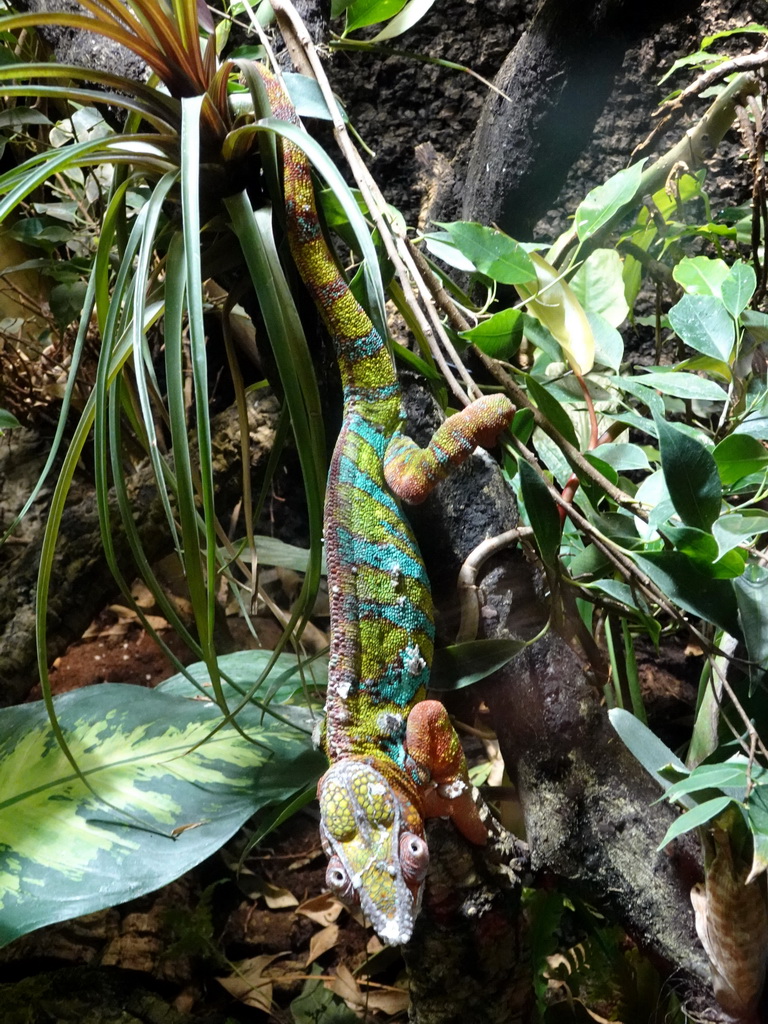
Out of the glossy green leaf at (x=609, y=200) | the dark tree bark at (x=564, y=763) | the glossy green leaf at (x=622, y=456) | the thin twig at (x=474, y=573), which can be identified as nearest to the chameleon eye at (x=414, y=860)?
the dark tree bark at (x=564, y=763)

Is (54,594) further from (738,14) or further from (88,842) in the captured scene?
(738,14)

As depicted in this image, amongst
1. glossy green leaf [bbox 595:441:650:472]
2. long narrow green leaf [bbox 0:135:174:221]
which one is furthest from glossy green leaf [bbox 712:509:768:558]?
long narrow green leaf [bbox 0:135:174:221]

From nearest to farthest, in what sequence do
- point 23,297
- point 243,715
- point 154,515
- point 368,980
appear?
point 243,715 → point 368,980 → point 154,515 → point 23,297

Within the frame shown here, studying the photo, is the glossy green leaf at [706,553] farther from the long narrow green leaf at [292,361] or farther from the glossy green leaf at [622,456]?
the long narrow green leaf at [292,361]

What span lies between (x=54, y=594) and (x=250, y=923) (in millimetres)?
1169

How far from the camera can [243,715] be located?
5.22 ft

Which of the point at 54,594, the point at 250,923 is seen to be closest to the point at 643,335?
the point at 54,594

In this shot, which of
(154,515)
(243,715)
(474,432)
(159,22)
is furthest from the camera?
(154,515)

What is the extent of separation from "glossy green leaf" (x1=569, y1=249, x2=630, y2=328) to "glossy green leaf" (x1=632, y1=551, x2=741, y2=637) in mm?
596

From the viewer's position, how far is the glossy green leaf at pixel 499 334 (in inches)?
49.5

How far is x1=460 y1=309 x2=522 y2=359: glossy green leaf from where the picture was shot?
1257mm

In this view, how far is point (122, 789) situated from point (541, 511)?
100cm

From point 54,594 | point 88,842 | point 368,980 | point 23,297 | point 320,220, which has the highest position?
point 23,297

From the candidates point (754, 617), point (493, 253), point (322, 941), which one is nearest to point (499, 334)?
point (493, 253)
